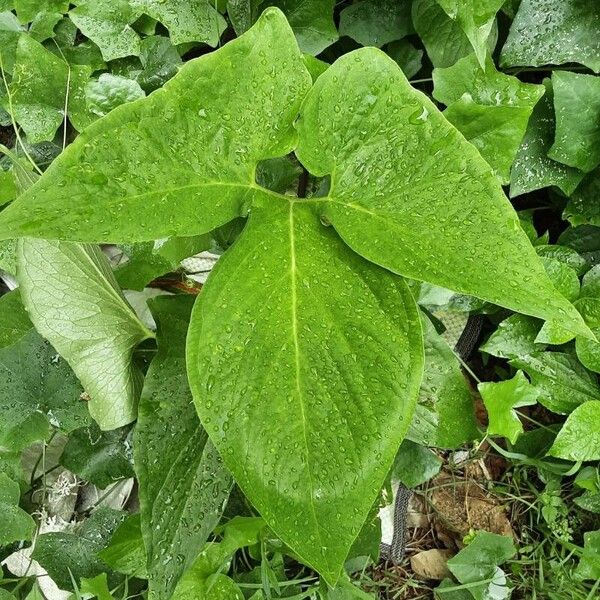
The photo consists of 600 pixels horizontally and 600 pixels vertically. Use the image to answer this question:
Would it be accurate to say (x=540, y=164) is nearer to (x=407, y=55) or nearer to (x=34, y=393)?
(x=407, y=55)

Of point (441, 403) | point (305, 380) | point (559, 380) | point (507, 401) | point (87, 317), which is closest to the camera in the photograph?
point (305, 380)

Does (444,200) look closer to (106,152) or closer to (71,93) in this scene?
(106,152)

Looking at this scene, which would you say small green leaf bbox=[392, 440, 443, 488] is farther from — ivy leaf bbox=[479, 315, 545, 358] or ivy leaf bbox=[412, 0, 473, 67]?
ivy leaf bbox=[412, 0, 473, 67]

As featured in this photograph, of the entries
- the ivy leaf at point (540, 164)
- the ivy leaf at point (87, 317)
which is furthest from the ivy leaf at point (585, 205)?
the ivy leaf at point (87, 317)

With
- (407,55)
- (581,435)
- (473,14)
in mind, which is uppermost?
(473,14)

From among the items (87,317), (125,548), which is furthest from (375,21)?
(125,548)

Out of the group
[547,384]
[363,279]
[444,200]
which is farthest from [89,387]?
[547,384]
